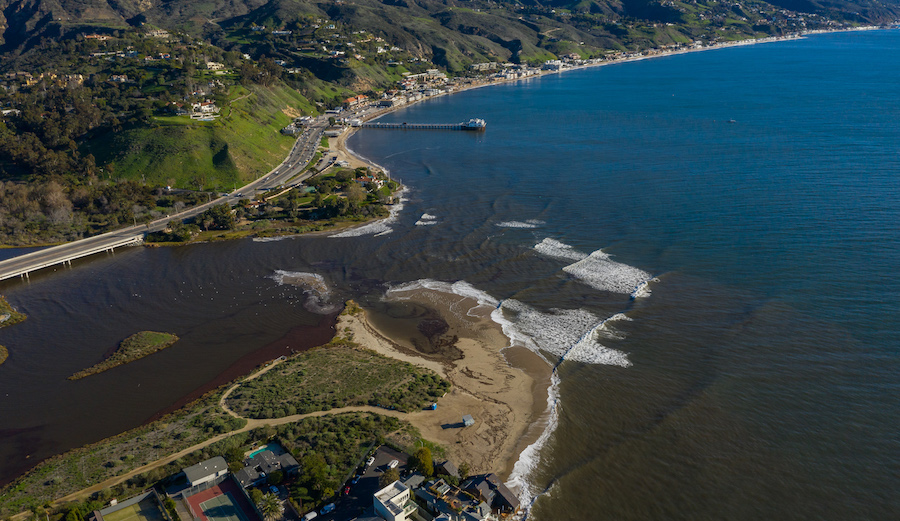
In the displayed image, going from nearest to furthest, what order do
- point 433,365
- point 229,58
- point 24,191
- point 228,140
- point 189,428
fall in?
1. point 189,428
2. point 433,365
3. point 24,191
4. point 228,140
5. point 229,58

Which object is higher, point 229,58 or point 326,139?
point 229,58

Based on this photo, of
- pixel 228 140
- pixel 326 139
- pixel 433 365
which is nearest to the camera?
pixel 433 365

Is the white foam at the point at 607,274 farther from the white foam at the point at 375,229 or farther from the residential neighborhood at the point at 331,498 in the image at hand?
the residential neighborhood at the point at 331,498

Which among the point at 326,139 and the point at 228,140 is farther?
the point at 326,139

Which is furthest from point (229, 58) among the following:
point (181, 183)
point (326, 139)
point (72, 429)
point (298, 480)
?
point (298, 480)

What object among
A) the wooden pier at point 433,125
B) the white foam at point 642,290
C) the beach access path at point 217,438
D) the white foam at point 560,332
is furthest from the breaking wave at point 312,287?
the wooden pier at point 433,125

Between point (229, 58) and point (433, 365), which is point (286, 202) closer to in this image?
point (433, 365)

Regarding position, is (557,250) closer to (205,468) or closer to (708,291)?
(708,291)
